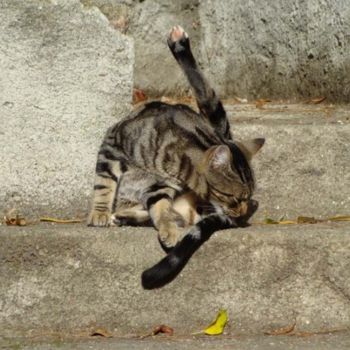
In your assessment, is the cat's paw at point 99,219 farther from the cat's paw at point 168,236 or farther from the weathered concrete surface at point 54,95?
the cat's paw at point 168,236

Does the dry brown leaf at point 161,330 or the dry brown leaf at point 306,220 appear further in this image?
the dry brown leaf at point 306,220

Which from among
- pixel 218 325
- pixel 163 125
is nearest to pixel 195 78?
pixel 163 125

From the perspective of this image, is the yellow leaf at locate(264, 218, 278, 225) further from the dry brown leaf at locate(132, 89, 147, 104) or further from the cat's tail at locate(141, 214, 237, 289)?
the dry brown leaf at locate(132, 89, 147, 104)

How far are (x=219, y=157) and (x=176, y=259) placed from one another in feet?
2.28

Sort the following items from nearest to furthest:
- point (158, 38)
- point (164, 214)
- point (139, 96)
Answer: point (164, 214) → point (139, 96) → point (158, 38)

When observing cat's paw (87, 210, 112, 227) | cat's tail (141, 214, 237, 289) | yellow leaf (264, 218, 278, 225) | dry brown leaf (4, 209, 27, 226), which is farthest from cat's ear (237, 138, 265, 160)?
dry brown leaf (4, 209, 27, 226)

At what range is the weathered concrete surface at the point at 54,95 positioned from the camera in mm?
4070

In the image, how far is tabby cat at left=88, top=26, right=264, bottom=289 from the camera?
4039mm

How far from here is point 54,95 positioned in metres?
4.15

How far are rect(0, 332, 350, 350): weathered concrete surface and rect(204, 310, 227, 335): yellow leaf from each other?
0.03 m

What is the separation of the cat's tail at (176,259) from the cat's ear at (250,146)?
59 centimetres

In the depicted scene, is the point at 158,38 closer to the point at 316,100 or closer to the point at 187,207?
the point at 316,100

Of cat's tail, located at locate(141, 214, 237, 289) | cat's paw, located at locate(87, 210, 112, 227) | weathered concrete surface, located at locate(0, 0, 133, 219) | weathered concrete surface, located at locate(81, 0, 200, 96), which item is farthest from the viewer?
weathered concrete surface, located at locate(81, 0, 200, 96)

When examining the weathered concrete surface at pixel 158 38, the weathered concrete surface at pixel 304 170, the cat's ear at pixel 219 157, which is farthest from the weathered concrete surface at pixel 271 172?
the weathered concrete surface at pixel 158 38
